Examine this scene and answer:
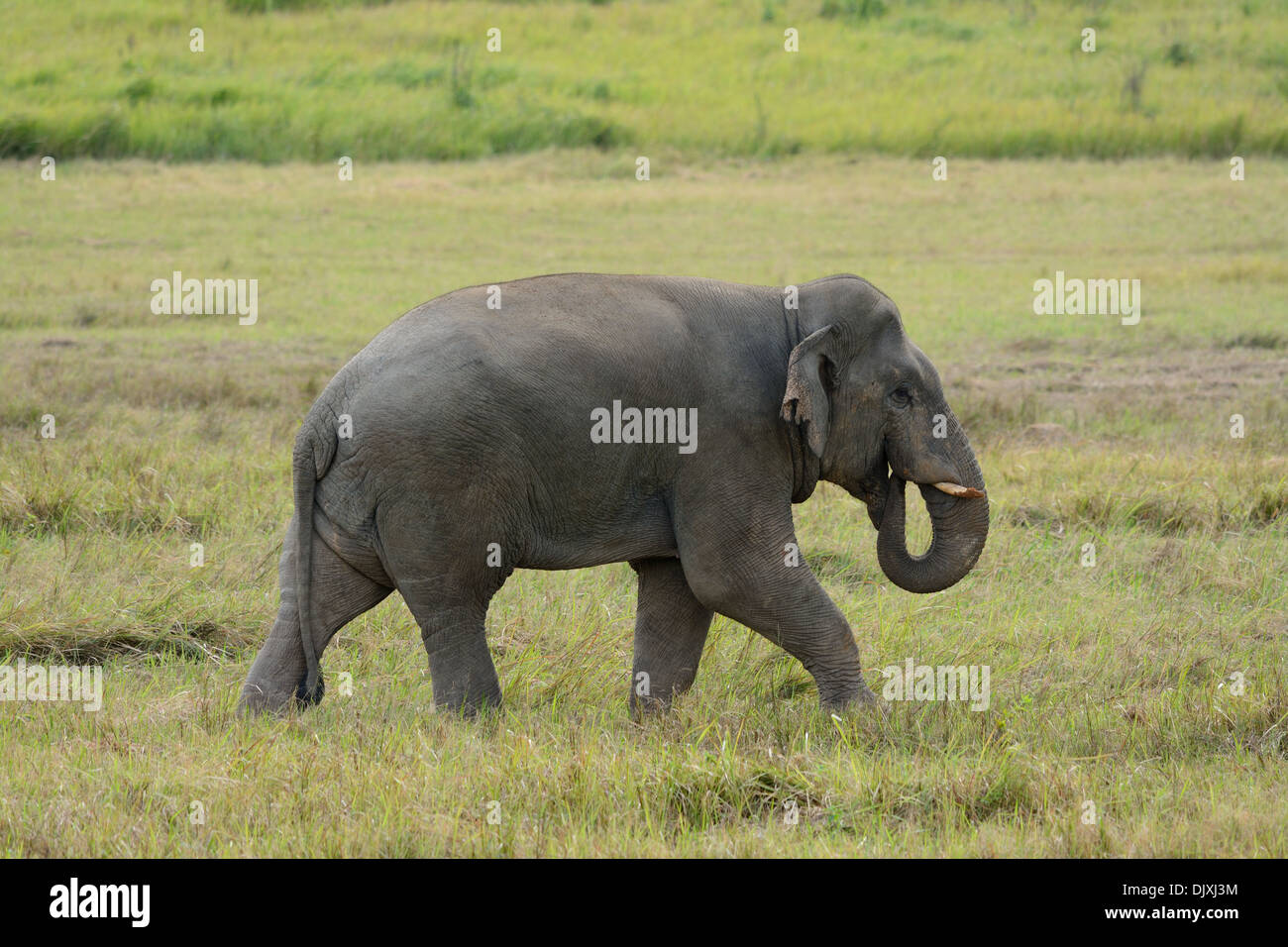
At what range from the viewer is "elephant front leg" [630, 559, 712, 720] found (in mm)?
6406

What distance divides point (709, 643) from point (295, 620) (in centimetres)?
189

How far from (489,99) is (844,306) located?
76.2 feet

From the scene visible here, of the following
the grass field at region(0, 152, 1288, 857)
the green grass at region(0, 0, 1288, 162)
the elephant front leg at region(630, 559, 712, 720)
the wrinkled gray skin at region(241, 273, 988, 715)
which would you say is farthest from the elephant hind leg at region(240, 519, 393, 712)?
the green grass at region(0, 0, 1288, 162)

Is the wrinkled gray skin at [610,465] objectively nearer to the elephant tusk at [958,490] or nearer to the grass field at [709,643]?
the elephant tusk at [958,490]

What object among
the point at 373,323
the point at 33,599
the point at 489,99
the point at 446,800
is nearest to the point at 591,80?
the point at 489,99

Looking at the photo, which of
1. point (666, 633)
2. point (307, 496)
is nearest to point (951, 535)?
point (666, 633)

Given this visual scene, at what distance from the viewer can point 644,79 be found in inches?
1187

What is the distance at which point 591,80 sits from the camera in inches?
1164

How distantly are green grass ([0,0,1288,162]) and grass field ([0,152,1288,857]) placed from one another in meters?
9.00

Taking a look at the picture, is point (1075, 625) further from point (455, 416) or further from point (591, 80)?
point (591, 80)

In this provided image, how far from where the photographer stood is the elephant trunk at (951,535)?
6258 millimetres

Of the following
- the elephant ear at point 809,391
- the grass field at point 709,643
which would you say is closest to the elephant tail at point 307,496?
the grass field at point 709,643

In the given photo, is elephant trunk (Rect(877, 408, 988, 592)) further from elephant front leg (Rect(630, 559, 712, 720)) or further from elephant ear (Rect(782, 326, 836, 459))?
elephant front leg (Rect(630, 559, 712, 720))

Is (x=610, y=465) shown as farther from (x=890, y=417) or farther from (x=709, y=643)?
(x=709, y=643)
